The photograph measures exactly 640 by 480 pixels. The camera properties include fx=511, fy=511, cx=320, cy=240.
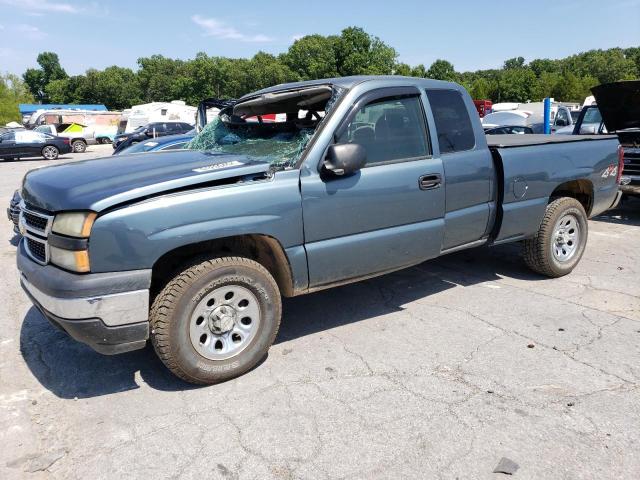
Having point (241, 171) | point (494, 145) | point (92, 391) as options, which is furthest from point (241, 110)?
point (92, 391)

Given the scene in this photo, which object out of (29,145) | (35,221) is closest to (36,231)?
(35,221)

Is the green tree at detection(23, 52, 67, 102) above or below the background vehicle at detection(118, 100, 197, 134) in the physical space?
above

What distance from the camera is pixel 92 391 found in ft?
10.8

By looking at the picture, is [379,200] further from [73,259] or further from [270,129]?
[73,259]

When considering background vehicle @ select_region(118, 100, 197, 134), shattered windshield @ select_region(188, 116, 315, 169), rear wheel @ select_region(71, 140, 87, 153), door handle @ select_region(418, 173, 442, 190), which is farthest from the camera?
background vehicle @ select_region(118, 100, 197, 134)

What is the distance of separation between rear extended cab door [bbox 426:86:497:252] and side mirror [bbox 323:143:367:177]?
3.02 feet

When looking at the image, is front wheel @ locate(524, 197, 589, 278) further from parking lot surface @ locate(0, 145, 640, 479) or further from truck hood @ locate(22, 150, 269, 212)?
truck hood @ locate(22, 150, 269, 212)

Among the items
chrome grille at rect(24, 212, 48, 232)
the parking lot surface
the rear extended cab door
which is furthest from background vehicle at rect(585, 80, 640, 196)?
chrome grille at rect(24, 212, 48, 232)

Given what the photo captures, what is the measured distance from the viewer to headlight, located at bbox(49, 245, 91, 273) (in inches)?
111

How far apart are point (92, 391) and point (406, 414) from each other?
1.99 m

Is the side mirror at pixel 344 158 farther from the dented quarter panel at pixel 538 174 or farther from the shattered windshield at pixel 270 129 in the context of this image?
the dented quarter panel at pixel 538 174

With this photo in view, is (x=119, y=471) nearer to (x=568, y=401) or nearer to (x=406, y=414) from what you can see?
(x=406, y=414)

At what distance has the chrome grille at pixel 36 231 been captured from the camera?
3.07 metres

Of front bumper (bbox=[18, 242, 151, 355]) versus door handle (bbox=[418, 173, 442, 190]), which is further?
door handle (bbox=[418, 173, 442, 190])
